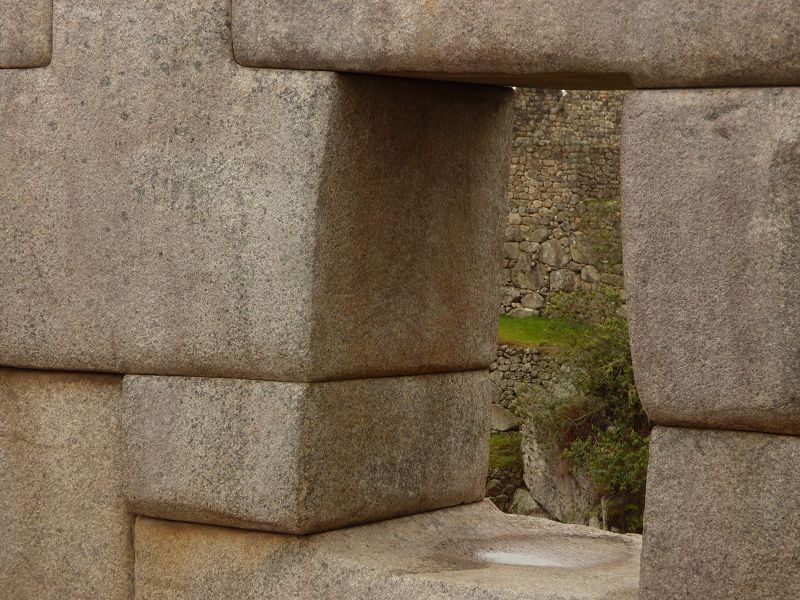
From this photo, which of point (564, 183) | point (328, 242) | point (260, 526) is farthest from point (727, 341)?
point (564, 183)

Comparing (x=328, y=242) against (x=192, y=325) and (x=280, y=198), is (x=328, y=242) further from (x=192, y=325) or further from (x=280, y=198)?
(x=192, y=325)

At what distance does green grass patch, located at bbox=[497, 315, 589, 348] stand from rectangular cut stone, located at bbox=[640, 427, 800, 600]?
658 inches

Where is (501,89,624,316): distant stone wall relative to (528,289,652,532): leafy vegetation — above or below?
above

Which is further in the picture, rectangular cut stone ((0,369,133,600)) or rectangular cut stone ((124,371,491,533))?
rectangular cut stone ((0,369,133,600))

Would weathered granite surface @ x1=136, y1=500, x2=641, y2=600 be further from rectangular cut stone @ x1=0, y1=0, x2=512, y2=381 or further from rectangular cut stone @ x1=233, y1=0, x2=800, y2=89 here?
rectangular cut stone @ x1=233, y1=0, x2=800, y2=89

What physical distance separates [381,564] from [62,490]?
2.79ft

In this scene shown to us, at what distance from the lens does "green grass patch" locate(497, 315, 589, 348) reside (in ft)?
65.1

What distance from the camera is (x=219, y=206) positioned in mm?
3176

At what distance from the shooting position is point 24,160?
3.43 metres

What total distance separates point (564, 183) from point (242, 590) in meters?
18.6

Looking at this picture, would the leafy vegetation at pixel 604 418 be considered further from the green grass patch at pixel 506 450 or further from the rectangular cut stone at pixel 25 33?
the rectangular cut stone at pixel 25 33

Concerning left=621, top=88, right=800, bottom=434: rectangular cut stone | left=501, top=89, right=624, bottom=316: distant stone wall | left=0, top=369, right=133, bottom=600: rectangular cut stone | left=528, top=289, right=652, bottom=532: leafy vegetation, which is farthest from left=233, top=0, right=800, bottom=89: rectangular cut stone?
left=501, top=89, right=624, bottom=316: distant stone wall

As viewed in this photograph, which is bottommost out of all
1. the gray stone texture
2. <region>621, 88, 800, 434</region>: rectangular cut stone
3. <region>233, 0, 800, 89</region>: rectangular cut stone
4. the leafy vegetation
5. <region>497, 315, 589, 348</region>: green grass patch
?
Answer: the gray stone texture

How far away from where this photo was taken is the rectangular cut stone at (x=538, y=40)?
8.40 ft
